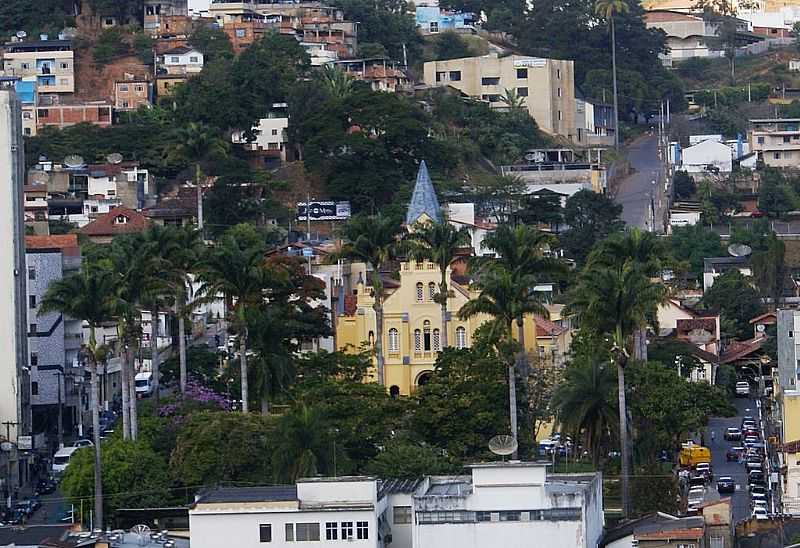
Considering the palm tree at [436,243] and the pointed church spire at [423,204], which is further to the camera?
the pointed church spire at [423,204]

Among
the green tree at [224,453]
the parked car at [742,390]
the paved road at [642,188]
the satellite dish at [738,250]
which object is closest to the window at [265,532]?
the green tree at [224,453]

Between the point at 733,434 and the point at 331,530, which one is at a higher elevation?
the point at 331,530

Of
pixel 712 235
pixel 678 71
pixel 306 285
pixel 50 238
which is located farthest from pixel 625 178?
pixel 306 285

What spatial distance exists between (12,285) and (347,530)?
27696 millimetres

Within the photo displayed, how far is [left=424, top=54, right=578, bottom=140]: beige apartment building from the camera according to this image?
505 ft

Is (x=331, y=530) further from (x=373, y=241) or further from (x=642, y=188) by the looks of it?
(x=642, y=188)

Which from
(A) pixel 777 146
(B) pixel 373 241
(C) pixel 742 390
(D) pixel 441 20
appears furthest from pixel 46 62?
(B) pixel 373 241

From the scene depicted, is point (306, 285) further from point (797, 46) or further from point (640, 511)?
point (797, 46)

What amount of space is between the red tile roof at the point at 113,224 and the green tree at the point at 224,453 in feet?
142

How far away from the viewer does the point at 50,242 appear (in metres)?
99.8

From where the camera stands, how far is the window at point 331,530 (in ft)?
204

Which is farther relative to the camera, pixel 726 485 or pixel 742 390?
pixel 742 390

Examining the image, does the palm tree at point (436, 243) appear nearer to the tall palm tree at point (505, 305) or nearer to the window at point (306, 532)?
the tall palm tree at point (505, 305)

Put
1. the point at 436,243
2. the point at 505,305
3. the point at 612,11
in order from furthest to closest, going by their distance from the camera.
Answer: the point at 612,11, the point at 436,243, the point at 505,305
